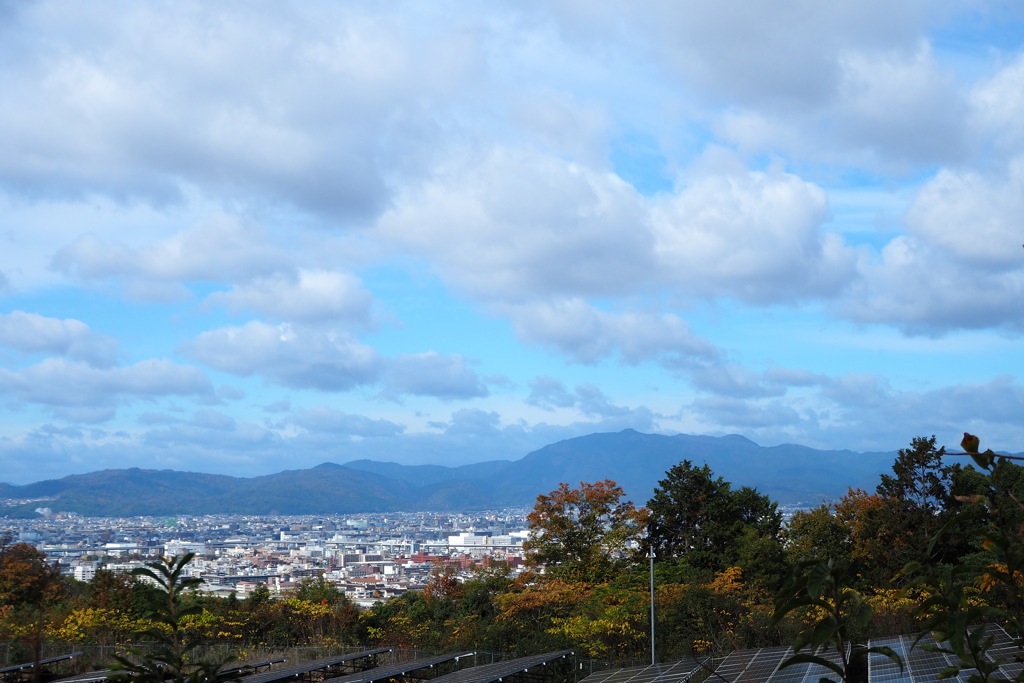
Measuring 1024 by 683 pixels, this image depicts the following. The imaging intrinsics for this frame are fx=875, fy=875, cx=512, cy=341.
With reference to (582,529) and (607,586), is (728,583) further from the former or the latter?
(582,529)

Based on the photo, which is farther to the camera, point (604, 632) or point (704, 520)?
point (704, 520)

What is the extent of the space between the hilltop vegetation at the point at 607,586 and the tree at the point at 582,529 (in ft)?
0.16

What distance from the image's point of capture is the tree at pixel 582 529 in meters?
29.5

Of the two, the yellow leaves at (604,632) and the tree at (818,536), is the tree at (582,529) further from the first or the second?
the tree at (818,536)

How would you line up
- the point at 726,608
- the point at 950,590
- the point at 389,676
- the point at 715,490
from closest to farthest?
the point at 950,590 → the point at 389,676 → the point at 726,608 → the point at 715,490

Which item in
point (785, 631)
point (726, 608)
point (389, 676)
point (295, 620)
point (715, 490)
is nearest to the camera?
point (389, 676)

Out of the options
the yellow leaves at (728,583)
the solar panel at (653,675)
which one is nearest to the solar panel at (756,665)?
the solar panel at (653,675)

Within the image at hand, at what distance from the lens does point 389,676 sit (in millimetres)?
19281

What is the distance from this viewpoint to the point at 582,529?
29.8m

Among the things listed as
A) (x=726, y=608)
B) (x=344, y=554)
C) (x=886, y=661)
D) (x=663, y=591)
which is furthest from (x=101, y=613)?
(x=344, y=554)

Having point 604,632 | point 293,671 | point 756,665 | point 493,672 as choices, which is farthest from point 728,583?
point 293,671

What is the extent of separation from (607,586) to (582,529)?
378 centimetres

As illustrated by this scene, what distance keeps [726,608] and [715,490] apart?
1056 cm

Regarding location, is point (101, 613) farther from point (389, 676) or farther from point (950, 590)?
point (950, 590)
